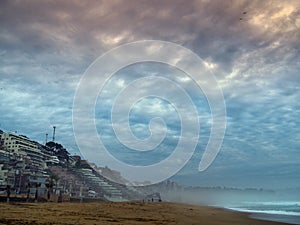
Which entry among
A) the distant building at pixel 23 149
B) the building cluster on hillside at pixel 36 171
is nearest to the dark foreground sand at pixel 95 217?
the building cluster on hillside at pixel 36 171

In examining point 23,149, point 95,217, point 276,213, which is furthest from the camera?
point 23,149

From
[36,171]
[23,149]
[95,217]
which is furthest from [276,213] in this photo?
[23,149]

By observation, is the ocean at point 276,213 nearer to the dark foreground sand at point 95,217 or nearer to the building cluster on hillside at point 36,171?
the dark foreground sand at point 95,217

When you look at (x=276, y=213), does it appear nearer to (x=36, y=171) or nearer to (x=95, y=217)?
(x=95, y=217)

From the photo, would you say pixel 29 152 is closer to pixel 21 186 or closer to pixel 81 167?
pixel 21 186

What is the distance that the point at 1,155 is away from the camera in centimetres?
9719

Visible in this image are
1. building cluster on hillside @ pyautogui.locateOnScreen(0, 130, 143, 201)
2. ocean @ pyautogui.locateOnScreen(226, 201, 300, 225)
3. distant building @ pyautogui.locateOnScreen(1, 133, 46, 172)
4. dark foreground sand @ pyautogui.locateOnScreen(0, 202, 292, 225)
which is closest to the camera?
dark foreground sand @ pyautogui.locateOnScreen(0, 202, 292, 225)

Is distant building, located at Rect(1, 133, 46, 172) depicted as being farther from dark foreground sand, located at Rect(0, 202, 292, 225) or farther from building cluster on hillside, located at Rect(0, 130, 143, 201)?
dark foreground sand, located at Rect(0, 202, 292, 225)

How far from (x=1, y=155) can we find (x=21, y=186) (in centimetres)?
1297

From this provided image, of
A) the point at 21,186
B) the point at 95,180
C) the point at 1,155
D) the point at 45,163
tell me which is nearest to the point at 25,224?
the point at 21,186

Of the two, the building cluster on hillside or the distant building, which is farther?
the distant building

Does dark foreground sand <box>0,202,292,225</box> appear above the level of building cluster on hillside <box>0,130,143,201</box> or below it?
below

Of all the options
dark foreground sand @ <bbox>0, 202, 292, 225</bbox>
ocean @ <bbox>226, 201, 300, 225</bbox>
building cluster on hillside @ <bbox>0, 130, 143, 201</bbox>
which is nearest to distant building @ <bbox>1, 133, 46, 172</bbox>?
building cluster on hillside @ <bbox>0, 130, 143, 201</bbox>

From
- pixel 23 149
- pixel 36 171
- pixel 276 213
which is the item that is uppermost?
pixel 23 149
